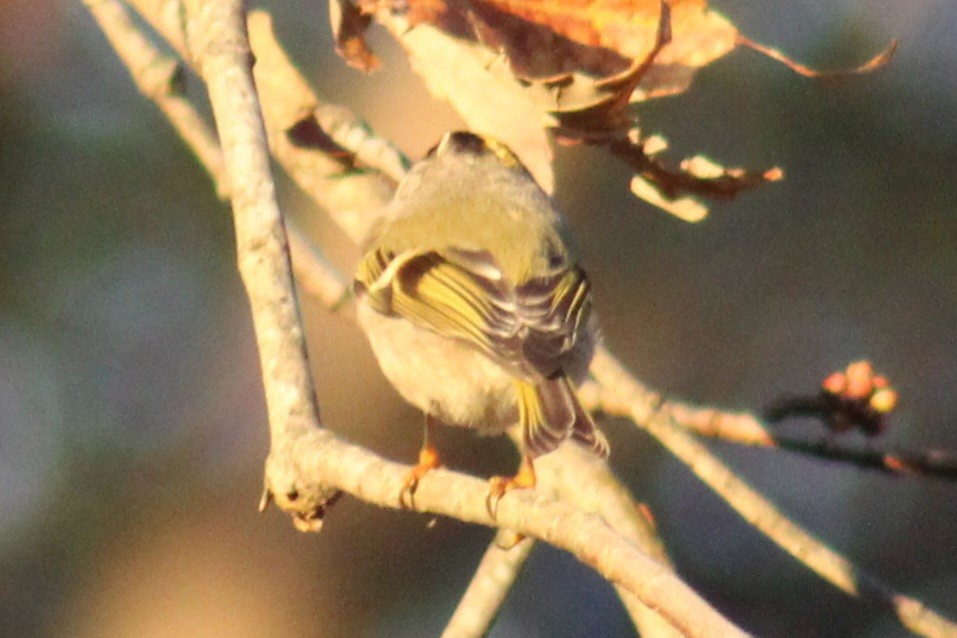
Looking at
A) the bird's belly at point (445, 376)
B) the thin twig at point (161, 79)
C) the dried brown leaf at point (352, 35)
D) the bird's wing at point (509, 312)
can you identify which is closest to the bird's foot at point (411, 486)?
the bird's wing at point (509, 312)

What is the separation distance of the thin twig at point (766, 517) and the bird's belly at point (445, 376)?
18 centimetres

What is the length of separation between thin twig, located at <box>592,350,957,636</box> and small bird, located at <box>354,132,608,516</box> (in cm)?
11

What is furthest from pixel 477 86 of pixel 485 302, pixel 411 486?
pixel 411 486

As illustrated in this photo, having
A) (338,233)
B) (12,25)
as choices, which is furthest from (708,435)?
(12,25)

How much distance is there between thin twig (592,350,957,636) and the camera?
1.71 meters

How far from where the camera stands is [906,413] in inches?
139

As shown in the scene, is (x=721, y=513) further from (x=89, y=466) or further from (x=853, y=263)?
(x=89, y=466)

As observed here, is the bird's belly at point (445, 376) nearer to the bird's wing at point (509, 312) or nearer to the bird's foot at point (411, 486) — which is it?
the bird's wing at point (509, 312)

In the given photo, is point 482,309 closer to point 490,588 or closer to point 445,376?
point 445,376

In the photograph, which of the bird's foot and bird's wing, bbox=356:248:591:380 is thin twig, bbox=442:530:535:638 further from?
the bird's foot

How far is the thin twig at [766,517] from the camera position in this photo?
1.71 m

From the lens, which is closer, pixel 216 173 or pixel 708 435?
pixel 708 435

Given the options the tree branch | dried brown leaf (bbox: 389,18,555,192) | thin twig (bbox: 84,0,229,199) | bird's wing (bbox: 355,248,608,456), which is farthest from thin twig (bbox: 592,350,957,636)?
thin twig (bbox: 84,0,229,199)

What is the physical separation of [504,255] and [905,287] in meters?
1.86
